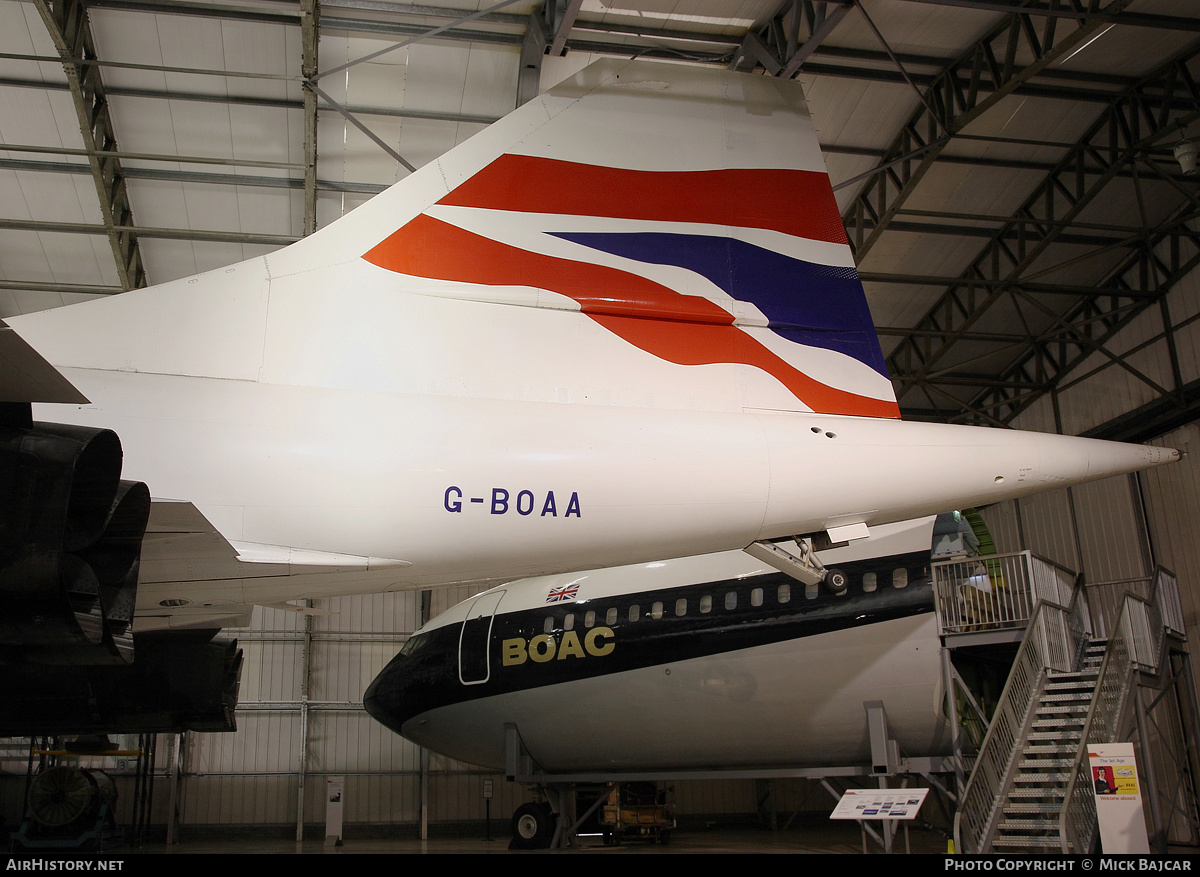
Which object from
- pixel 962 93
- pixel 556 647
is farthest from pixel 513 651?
pixel 962 93

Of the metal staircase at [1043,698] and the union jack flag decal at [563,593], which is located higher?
the union jack flag decal at [563,593]

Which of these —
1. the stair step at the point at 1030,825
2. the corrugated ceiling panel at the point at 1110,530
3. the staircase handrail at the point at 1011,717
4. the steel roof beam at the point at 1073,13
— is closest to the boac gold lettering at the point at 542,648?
the staircase handrail at the point at 1011,717

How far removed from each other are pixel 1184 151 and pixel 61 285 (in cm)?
1848

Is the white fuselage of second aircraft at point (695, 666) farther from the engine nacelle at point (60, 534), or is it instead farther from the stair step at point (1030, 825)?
the engine nacelle at point (60, 534)

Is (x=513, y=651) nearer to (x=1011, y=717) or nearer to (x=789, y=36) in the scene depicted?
(x=1011, y=717)

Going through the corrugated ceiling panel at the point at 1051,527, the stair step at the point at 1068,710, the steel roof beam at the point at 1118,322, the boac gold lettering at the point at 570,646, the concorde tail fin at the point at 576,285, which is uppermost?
the steel roof beam at the point at 1118,322

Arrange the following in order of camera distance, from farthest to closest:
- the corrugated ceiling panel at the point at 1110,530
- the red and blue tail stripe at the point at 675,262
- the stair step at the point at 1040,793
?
the corrugated ceiling panel at the point at 1110,530 < the stair step at the point at 1040,793 < the red and blue tail stripe at the point at 675,262

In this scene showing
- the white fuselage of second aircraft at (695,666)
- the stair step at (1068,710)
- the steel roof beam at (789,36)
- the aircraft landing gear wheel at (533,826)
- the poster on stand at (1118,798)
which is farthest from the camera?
the aircraft landing gear wheel at (533,826)

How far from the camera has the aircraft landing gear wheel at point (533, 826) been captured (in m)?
14.2

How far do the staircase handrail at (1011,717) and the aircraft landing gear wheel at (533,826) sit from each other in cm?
686

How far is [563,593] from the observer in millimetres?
13211

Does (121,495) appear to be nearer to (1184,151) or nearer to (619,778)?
(619,778)

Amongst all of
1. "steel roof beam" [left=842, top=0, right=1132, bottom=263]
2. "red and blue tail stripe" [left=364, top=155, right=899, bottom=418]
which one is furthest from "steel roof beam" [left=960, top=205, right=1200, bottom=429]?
"red and blue tail stripe" [left=364, top=155, right=899, bottom=418]

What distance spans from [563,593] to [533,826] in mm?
4020
